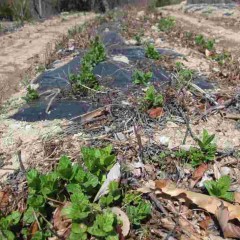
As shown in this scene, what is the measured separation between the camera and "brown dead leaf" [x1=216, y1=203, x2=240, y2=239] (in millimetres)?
2031

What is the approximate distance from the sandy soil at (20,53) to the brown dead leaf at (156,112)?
234 centimetres

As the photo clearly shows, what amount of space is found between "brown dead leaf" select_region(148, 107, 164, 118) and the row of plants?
97 centimetres

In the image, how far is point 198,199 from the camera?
223 cm

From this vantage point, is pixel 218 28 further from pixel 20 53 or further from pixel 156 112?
pixel 156 112

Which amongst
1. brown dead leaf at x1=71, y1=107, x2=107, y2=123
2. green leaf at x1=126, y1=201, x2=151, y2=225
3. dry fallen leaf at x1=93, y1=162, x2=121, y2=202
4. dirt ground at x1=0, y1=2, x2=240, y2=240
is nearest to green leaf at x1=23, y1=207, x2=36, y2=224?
dry fallen leaf at x1=93, y1=162, x2=121, y2=202

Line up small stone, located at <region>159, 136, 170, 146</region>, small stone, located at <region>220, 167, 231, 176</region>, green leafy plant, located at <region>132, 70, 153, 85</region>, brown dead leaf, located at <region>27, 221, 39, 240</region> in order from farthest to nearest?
green leafy plant, located at <region>132, 70, 153, 85</region> < small stone, located at <region>159, 136, 170, 146</region> < small stone, located at <region>220, 167, 231, 176</region> < brown dead leaf, located at <region>27, 221, 39, 240</region>

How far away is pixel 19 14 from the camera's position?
18.7 m

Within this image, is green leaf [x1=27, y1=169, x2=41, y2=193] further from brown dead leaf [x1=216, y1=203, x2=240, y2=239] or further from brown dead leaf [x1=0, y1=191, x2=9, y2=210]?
brown dead leaf [x1=216, y1=203, x2=240, y2=239]

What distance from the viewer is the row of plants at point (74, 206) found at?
206cm

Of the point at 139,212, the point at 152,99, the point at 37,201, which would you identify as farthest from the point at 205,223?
the point at 152,99

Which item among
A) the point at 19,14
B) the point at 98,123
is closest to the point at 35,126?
the point at 98,123

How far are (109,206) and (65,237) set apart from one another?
322 millimetres

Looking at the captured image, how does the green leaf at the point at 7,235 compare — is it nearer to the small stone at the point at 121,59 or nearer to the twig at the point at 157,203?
the twig at the point at 157,203

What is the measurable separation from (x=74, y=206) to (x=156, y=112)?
4.90 ft
